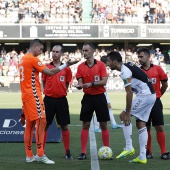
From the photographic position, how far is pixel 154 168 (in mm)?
8352

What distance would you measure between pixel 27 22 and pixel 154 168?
32.7m

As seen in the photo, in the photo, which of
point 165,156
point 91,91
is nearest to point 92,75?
point 91,91

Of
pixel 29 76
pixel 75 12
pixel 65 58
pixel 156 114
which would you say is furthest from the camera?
pixel 75 12

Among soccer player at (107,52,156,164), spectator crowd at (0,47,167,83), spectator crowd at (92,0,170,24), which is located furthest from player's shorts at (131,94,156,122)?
spectator crowd at (92,0,170,24)

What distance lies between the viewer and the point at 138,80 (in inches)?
346

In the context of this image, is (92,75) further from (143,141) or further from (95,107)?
(143,141)

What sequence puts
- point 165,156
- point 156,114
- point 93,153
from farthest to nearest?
1. point 93,153
2. point 156,114
3. point 165,156

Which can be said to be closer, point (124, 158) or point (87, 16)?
point (124, 158)

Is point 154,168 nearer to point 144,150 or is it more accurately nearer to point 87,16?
point 144,150

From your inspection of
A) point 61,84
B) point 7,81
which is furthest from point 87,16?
point 61,84

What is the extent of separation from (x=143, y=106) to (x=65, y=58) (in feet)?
97.3

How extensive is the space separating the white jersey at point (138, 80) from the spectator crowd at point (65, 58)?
27044 millimetres

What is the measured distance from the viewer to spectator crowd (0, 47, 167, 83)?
→ 36844mm

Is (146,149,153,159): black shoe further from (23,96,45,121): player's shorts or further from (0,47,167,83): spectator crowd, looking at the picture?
(0,47,167,83): spectator crowd
